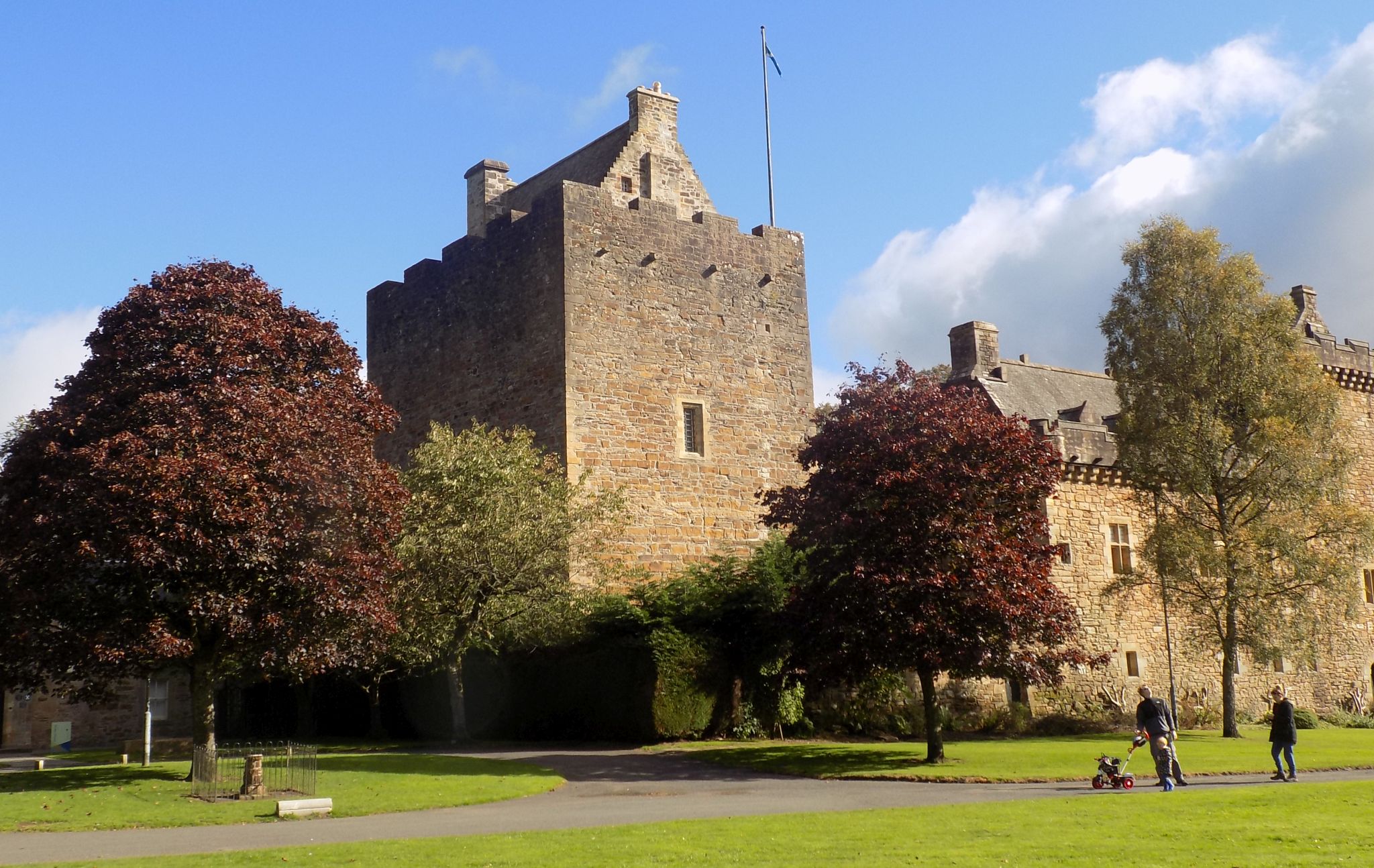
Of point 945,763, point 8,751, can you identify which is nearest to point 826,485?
point 945,763

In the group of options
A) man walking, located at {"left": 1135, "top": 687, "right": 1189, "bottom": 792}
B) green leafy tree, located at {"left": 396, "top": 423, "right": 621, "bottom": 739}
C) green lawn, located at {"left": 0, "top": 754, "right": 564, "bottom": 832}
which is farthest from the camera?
green leafy tree, located at {"left": 396, "top": 423, "right": 621, "bottom": 739}

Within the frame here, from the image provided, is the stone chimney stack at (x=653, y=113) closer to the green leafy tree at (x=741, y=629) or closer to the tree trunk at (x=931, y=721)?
the green leafy tree at (x=741, y=629)

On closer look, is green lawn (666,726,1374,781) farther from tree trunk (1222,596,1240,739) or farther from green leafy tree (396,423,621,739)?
green leafy tree (396,423,621,739)

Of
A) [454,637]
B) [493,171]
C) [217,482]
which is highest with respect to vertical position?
[493,171]

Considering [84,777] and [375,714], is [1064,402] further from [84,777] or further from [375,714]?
[84,777]

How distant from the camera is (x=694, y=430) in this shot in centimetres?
3225

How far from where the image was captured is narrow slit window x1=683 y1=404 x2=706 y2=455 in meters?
32.0

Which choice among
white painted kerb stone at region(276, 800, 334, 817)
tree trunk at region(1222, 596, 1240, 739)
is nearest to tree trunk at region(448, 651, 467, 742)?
white painted kerb stone at region(276, 800, 334, 817)

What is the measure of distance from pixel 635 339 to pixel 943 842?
20774 millimetres

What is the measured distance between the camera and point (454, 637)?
2661 cm

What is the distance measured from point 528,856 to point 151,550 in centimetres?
909

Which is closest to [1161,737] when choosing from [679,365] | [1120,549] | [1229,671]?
[1229,671]

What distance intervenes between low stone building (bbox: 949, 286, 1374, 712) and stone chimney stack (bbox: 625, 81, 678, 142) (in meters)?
10.4

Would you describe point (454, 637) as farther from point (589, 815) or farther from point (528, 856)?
point (528, 856)
